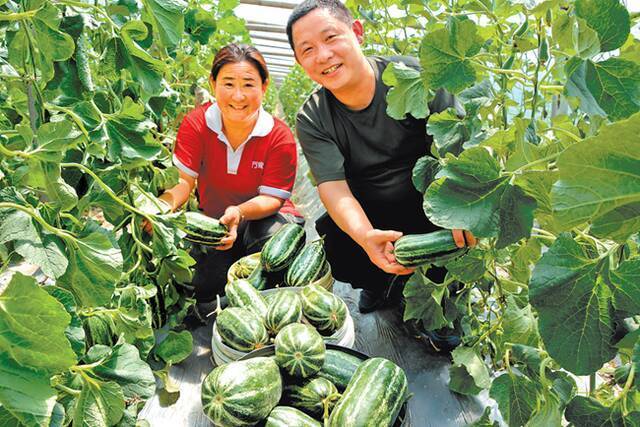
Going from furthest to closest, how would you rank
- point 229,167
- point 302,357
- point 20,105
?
1. point 229,167
2. point 302,357
3. point 20,105

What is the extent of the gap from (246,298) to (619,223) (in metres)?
1.59

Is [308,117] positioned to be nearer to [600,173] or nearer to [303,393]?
[303,393]

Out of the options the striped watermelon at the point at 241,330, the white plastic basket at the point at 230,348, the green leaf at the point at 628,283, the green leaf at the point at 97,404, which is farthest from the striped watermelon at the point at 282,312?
the green leaf at the point at 628,283

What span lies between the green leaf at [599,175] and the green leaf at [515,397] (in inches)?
27.3

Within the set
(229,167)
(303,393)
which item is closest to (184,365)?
(303,393)

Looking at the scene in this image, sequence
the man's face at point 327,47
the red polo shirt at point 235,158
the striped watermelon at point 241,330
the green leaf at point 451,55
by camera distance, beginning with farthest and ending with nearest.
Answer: the red polo shirt at point 235,158, the man's face at point 327,47, the striped watermelon at point 241,330, the green leaf at point 451,55

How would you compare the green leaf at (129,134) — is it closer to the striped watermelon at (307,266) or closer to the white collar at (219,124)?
the striped watermelon at (307,266)

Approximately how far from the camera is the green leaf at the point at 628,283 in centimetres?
71

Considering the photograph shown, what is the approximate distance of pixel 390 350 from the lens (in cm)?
235

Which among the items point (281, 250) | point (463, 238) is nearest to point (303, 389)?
point (463, 238)

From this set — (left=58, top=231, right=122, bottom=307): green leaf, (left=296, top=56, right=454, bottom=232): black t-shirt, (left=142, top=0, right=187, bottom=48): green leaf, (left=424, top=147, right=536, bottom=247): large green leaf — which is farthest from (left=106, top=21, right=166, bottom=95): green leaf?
(left=296, top=56, right=454, bottom=232): black t-shirt

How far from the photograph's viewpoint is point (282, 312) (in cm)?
192

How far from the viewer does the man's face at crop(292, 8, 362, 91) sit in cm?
210

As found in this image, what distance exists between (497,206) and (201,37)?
2088 mm
